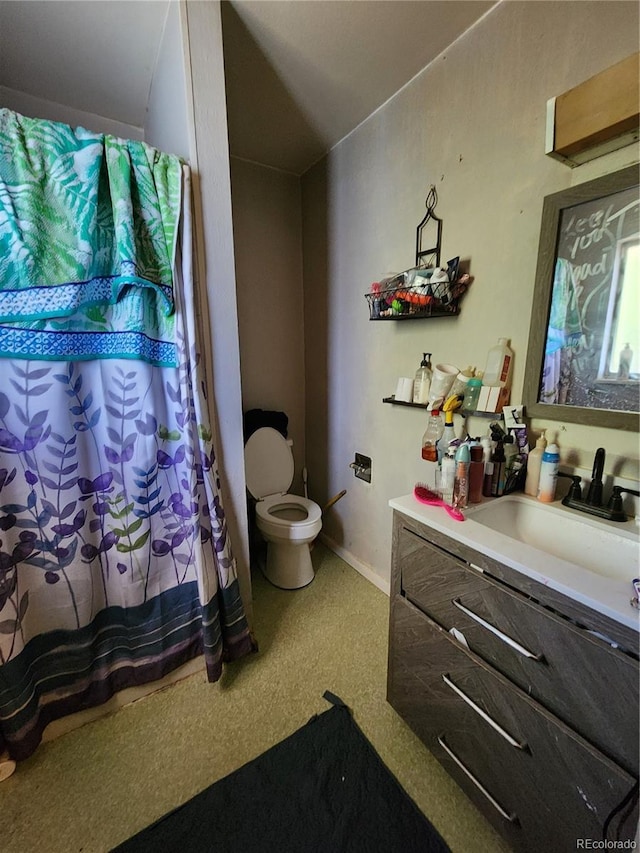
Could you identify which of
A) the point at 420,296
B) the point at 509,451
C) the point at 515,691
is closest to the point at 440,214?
the point at 420,296

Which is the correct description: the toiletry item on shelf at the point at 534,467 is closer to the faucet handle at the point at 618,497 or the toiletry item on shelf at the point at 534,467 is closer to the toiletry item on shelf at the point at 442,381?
the faucet handle at the point at 618,497

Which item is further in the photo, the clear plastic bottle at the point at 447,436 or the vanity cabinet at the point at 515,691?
the clear plastic bottle at the point at 447,436

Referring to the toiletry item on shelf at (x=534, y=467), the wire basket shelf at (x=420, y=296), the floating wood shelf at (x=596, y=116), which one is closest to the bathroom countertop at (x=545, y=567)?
the toiletry item on shelf at (x=534, y=467)

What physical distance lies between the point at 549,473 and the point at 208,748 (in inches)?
59.8

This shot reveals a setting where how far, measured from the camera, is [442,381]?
4.83 feet

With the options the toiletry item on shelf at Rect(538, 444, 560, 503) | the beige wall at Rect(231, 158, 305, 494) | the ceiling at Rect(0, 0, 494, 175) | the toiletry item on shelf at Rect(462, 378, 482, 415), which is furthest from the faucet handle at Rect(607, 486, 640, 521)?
the beige wall at Rect(231, 158, 305, 494)

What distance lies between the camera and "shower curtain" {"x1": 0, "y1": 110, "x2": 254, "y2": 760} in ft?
3.38

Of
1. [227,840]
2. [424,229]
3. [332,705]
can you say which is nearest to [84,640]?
[227,840]

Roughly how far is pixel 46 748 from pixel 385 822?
1.20m

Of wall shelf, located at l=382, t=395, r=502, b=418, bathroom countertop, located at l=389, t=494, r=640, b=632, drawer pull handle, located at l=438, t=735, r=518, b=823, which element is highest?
wall shelf, located at l=382, t=395, r=502, b=418

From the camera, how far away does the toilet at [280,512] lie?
6.31 ft

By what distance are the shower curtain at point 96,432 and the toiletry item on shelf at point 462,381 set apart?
102 cm

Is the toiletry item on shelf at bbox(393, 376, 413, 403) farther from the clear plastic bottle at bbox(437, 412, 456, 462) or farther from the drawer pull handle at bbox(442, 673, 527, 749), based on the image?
the drawer pull handle at bbox(442, 673, 527, 749)

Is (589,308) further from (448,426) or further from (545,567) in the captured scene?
(545,567)
